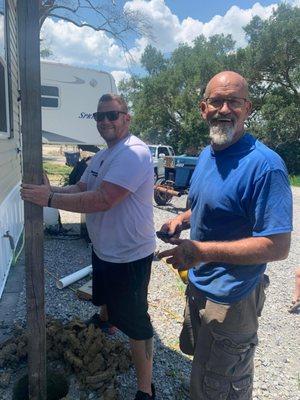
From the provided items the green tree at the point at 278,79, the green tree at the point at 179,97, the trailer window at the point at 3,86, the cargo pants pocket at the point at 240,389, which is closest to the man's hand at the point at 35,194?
the cargo pants pocket at the point at 240,389

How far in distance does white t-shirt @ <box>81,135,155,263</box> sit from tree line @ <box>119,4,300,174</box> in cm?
2175

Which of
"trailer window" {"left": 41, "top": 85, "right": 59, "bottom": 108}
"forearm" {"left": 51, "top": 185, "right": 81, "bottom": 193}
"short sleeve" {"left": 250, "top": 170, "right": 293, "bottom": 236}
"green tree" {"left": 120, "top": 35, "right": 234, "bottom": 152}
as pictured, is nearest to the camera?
"short sleeve" {"left": 250, "top": 170, "right": 293, "bottom": 236}

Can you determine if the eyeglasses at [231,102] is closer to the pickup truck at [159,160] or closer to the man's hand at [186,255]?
the man's hand at [186,255]

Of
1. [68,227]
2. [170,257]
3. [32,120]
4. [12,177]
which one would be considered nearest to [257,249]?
[170,257]

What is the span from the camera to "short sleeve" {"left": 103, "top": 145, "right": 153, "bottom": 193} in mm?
2113

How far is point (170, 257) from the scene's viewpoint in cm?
175

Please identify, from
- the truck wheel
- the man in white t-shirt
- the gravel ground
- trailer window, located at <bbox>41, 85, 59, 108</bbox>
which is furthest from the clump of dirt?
the truck wheel

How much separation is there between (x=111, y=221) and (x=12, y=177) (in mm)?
3597

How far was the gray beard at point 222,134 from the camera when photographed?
1.81 metres

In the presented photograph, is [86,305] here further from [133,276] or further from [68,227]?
[68,227]

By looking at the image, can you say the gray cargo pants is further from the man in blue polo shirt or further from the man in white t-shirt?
the man in white t-shirt

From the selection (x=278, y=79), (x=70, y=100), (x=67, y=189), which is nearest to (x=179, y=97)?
(x=278, y=79)

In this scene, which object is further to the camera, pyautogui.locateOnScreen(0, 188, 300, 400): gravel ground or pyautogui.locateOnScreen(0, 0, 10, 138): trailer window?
pyautogui.locateOnScreen(0, 0, 10, 138): trailer window

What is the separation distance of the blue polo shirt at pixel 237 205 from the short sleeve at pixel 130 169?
350 millimetres
